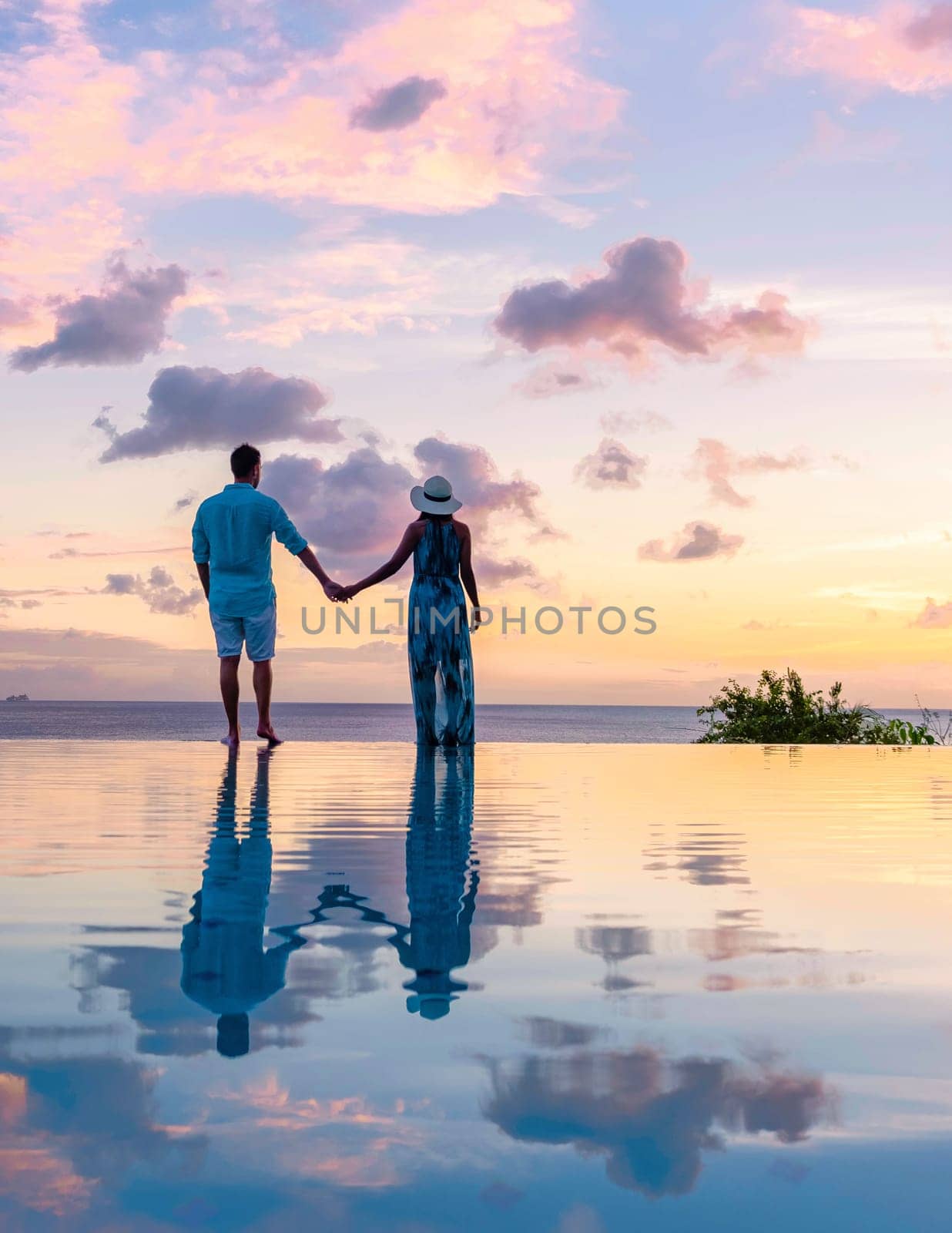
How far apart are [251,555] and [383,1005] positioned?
28.0 feet

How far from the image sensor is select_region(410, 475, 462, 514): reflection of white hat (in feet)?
34.3

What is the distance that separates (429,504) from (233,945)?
8047mm

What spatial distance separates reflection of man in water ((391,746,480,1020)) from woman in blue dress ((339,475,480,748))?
428 cm

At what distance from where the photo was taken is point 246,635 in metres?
10.4

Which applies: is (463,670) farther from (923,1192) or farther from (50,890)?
(923,1192)

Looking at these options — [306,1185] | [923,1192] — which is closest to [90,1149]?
[306,1185]

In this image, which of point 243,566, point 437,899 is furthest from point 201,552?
point 437,899

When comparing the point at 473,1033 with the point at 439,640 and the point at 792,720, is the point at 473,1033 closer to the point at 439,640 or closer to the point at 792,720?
the point at 439,640

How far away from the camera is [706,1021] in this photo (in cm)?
207

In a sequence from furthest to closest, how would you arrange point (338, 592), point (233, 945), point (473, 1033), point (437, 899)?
point (338, 592) < point (437, 899) < point (233, 945) < point (473, 1033)

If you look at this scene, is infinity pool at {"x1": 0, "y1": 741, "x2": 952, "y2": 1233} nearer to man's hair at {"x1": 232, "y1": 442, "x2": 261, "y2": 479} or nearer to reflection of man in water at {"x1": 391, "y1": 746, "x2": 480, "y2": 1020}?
reflection of man in water at {"x1": 391, "y1": 746, "x2": 480, "y2": 1020}

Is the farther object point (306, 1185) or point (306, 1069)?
point (306, 1069)

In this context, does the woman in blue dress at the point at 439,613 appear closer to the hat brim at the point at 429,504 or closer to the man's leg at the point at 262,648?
the hat brim at the point at 429,504

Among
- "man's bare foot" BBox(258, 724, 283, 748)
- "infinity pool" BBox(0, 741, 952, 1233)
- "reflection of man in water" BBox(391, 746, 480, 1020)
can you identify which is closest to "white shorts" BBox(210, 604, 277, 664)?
"man's bare foot" BBox(258, 724, 283, 748)
